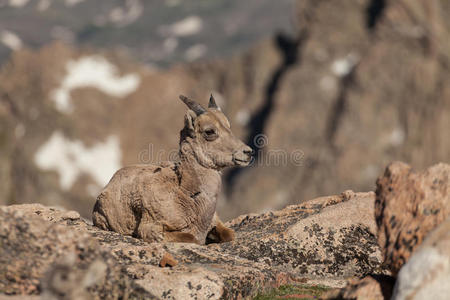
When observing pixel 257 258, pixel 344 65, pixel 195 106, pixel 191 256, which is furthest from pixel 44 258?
pixel 344 65

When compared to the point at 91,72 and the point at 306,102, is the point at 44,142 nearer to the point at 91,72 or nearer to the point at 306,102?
the point at 91,72

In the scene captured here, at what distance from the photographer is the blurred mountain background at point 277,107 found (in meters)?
148

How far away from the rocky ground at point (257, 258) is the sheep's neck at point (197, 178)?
1700mm

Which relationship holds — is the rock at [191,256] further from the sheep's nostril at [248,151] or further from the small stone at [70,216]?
the sheep's nostril at [248,151]

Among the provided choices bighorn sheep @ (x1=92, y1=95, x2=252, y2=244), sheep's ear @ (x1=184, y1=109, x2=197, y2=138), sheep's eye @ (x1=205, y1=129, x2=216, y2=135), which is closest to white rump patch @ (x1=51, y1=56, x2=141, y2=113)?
bighorn sheep @ (x1=92, y1=95, x2=252, y2=244)

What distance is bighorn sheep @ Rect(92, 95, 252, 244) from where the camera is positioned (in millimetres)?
16297

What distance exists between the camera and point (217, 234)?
17641 millimetres

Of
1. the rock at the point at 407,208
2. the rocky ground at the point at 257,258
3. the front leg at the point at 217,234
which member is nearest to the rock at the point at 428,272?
the rocky ground at the point at 257,258

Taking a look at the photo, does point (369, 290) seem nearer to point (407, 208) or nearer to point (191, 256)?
point (407, 208)

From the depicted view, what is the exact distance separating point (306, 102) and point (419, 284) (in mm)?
157580

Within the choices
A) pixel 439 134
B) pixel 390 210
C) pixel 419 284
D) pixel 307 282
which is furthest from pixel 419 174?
pixel 439 134

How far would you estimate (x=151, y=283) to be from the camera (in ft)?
41.6

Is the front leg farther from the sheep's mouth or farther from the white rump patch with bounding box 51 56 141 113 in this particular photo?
the white rump patch with bounding box 51 56 141 113

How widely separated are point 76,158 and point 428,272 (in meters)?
179
